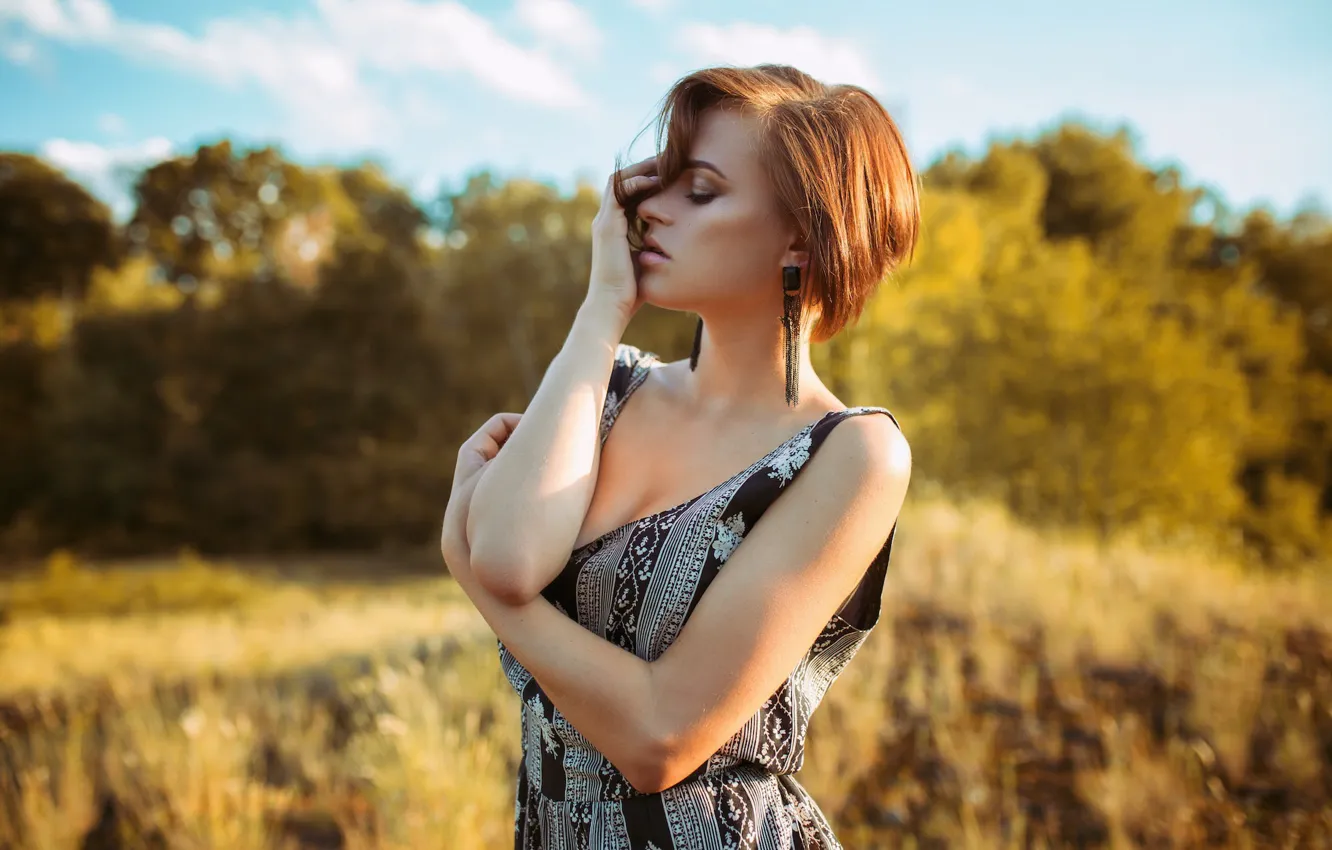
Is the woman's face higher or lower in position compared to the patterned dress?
higher

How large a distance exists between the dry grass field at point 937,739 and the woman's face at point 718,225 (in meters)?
2.18

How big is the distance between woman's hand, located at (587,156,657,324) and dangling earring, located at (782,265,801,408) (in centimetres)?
24

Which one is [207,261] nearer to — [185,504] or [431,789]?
[185,504]

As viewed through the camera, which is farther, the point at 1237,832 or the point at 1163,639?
the point at 1163,639

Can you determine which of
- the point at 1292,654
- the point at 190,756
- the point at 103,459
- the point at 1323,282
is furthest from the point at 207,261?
the point at 1323,282

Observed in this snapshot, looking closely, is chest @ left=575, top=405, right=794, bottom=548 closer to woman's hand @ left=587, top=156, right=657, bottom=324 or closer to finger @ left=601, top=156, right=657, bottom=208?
woman's hand @ left=587, top=156, right=657, bottom=324

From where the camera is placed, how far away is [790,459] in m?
1.29

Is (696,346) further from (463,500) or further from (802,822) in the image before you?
(802,822)

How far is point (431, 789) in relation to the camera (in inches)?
118

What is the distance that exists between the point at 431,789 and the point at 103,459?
84.9ft

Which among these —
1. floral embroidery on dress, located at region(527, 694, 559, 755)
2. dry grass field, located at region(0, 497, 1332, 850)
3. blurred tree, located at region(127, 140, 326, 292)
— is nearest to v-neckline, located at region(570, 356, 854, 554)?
floral embroidery on dress, located at region(527, 694, 559, 755)

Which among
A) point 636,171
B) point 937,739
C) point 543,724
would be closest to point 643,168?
point 636,171

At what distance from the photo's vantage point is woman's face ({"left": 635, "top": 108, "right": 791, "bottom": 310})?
1.36m

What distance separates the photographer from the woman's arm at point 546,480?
1256 mm
